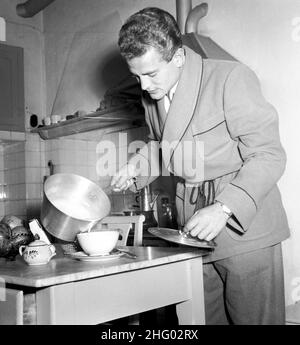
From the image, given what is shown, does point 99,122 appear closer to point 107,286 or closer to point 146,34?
point 146,34

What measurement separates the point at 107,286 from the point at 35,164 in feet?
9.19

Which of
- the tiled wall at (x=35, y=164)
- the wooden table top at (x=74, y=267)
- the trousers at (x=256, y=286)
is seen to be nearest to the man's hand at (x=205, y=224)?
the wooden table top at (x=74, y=267)

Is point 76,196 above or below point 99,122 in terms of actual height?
below

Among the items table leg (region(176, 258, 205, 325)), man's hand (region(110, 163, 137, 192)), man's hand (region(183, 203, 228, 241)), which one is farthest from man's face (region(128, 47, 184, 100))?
table leg (region(176, 258, 205, 325))

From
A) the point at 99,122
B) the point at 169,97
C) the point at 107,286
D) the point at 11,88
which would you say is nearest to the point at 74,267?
the point at 107,286

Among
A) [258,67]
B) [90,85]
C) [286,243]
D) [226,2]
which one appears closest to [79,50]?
[90,85]

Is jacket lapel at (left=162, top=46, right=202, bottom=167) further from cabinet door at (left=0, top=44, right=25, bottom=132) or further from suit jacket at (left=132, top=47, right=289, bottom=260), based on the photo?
cabinet door at (left=0, top=44, right=25, bottom=132)

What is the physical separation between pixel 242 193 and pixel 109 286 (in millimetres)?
438

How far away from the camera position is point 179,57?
4.55 feet

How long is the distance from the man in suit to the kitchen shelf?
1.25 m

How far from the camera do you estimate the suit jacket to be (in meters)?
1.25

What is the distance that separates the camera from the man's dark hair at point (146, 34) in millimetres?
1271

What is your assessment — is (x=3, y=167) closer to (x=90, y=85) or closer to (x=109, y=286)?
(x=90, y=85)

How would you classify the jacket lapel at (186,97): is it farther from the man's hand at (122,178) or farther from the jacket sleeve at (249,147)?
the man's hand at (122,178)
